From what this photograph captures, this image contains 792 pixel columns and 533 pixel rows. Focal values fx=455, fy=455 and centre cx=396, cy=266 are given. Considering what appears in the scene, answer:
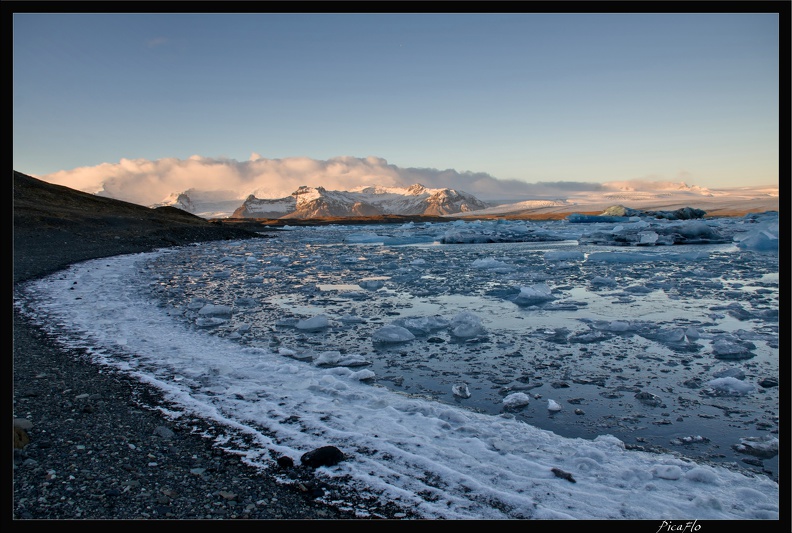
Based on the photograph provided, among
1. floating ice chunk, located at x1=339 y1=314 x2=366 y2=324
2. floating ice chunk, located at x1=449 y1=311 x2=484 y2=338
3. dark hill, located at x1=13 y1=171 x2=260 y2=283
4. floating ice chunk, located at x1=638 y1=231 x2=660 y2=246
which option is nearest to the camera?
floating ice chunk, located at x1=449 y1=311 x2=484 y2=338

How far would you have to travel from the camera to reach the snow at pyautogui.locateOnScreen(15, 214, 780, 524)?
2.74m

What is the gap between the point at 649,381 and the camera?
4.45 metres

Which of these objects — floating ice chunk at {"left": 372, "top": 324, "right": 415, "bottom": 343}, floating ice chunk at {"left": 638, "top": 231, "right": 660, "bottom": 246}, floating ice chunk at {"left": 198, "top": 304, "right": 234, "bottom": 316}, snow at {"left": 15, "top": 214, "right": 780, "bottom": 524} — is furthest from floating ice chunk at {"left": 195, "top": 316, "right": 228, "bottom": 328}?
floating ice chunk at {"left": 638, "top": 231, "right": 660, "bottom": 246}

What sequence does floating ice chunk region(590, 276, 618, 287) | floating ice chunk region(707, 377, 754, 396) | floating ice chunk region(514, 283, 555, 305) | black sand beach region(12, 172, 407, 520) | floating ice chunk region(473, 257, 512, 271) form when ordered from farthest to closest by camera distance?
floating ice chunk region(473, 257, 512, 271) → floating ice chunk region(590, 276, 618, 287) → floating ice chunk region(514, 283, 555, 305) → floating ice chunk region(707, 377, 754, 396) → black sand beach region(12, 172, 407, 520)

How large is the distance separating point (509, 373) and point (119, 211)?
A: 4085cm

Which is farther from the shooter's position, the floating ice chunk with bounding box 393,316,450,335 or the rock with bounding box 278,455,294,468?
the floating ice chunk with bounding box 393,316,450,335

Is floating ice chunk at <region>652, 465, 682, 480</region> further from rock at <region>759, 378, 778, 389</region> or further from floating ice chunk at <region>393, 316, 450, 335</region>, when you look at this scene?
floating ice chunk at <region>393, 316, 450, 335</region>

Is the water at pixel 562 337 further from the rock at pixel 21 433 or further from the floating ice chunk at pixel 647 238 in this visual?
the floating ice chunk at pixel 647 238

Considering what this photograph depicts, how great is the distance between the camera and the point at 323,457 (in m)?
2.94

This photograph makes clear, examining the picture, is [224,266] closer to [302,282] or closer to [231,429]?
[302,282]

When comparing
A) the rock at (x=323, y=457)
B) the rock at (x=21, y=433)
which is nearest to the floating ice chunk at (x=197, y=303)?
the rock at (x=21, y=433)

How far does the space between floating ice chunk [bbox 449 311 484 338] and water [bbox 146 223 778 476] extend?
0.11m

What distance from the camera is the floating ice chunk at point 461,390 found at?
4.20m
